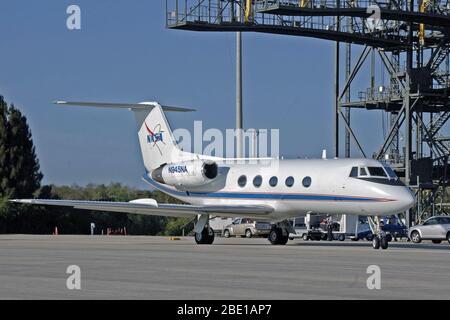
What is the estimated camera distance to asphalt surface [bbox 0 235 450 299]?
15.1m

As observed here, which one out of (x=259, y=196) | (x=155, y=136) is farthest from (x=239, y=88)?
(x=259, y=196)

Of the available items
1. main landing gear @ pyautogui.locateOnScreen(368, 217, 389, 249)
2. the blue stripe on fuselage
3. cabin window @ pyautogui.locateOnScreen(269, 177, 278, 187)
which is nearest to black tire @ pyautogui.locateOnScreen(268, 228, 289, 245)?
the blue stripe on fuselage

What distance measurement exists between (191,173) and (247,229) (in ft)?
60.4

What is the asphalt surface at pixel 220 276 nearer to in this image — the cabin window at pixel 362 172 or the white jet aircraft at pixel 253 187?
the white jet aircraft at pixel 253 187

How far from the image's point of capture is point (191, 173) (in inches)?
1523

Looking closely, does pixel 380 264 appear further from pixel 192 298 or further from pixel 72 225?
pixel 72 225

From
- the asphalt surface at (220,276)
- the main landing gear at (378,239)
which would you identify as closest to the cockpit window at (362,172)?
the main landing gear at (378,239)

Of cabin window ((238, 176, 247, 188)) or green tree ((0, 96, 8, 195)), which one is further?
green tree ((0, 96, 8, 195))

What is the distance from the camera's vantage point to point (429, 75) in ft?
191

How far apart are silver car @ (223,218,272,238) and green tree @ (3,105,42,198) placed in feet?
71.9

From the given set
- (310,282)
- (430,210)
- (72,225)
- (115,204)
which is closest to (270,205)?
(115,204)

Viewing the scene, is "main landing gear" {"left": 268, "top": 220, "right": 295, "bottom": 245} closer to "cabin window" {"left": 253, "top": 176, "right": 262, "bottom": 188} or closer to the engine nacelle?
"cabin window" {"left": 253, "top": 176, "right": 262, "bottom": 188}

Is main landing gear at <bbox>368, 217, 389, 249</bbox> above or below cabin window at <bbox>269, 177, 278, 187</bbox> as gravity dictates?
below

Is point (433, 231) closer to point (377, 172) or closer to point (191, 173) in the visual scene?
point (377, 172)
